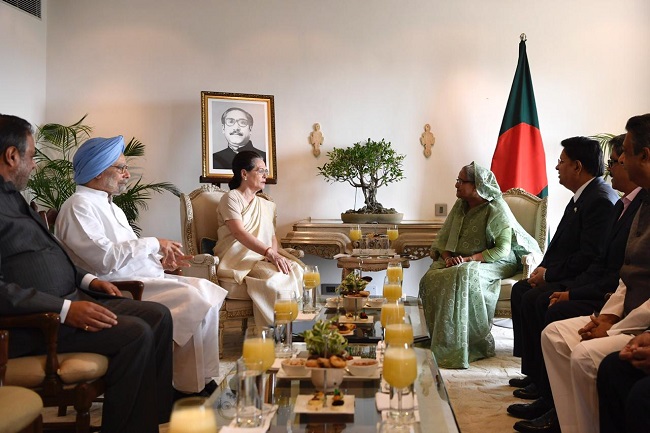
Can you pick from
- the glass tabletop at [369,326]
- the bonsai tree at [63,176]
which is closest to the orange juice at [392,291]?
the glass tabletop at [369,326]

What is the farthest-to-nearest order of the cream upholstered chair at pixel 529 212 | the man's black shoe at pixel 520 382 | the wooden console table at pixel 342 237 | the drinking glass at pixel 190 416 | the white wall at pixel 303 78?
the white wall at pixel 303 78 → the wooden console table at pixel 342 237 → the cream upholstered chair at pixel 529 212 → the man's black shoe at pixel 520 382 → the drinking glass at pixel 190 416

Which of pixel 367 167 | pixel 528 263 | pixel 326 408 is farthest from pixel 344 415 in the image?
pixel 367 167

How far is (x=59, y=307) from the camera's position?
101 inches

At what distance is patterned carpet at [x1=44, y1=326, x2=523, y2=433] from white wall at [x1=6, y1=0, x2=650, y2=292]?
1853 millimetres

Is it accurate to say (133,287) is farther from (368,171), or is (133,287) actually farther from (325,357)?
(368,171)

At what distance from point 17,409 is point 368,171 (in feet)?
14.2

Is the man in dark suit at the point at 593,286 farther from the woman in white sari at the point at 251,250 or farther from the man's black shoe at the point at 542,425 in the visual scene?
the woman in white sari at the point at 251,250

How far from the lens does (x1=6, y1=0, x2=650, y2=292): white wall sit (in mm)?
6383

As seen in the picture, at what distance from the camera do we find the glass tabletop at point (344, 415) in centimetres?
194

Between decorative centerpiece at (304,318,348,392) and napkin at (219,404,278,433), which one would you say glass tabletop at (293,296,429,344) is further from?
napkin at (219,404,278,433)

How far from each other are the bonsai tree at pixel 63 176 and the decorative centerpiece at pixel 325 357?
4067mm

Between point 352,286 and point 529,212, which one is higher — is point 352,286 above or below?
below

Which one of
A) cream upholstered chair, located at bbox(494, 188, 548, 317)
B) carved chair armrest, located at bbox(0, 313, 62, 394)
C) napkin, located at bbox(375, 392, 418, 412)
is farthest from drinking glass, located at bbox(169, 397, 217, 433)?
cream upholstered chair, located at bbox(494, 188, 548, 317)

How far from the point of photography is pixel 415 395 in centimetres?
216
